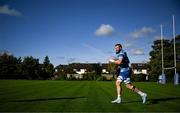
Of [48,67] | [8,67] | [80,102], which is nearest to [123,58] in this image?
[80,102]

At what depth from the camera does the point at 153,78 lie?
79.2 m

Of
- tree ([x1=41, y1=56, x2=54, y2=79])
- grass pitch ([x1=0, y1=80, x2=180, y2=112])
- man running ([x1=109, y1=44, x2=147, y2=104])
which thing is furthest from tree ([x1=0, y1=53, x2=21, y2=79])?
man running ([x1=109, y1=44, x2=147, y2=104])

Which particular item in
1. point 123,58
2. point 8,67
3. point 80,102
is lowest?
point 80,102

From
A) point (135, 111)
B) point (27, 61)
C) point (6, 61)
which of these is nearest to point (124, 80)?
point (135, 111)

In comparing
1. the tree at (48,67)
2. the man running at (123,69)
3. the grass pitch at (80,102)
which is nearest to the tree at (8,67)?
the tree at (48,67)

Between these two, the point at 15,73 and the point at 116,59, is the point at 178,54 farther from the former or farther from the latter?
the point at 116,59

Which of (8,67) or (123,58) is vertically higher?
(8,67)

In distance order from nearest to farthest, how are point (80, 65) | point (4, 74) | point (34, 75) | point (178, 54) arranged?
point (178, 54) < point (4, 74) < point (34, 75) < point (80, 65)

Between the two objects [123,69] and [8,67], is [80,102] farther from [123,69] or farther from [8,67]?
[8,67]

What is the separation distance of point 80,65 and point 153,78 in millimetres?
84037

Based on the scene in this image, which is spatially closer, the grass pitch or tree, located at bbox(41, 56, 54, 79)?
the grass pitch

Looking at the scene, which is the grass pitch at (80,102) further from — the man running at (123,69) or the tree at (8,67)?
the tree at (8,67)

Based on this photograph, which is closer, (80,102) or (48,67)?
(80,102)

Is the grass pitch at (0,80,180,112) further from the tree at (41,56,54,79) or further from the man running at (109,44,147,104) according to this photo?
the tree at (41,56,54,79)
